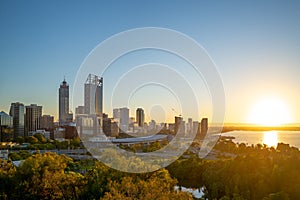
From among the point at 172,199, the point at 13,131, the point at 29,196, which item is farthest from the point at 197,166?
the point at 13,131

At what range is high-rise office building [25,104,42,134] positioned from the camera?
110 feet

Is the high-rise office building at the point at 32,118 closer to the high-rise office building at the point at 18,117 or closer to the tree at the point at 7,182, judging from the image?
the high-rise office building at the point at 18,117

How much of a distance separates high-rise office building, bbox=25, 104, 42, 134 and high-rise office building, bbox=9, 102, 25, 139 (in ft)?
4.23

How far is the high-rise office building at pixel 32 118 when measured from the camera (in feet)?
110

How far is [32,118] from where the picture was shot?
113 ft

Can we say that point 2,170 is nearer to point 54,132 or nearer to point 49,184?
point 49,184

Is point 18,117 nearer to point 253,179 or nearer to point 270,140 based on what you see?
point 253,179

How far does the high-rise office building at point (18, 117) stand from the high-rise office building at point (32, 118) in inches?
50.8

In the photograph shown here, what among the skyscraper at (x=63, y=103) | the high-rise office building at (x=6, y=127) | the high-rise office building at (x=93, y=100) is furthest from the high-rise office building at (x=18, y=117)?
the skyscraper at (x=63, y=103)

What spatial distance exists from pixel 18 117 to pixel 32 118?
12.3ft

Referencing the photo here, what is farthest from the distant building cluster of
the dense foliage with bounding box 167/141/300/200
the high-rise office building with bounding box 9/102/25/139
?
the dense foliage with bounding box 167/141/300/200

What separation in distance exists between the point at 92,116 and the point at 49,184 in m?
18.7

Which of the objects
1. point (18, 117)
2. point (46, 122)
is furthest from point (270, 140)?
point (18, 117)

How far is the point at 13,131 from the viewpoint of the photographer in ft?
94.9
